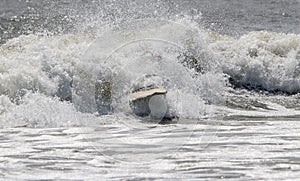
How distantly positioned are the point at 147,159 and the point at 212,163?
0.76m

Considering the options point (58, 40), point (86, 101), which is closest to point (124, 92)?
point (86, 101)

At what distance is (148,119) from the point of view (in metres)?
10.7

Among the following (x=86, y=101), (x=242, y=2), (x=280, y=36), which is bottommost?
(x=86, y=101)

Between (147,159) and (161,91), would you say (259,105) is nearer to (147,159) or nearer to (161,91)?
(161,91)

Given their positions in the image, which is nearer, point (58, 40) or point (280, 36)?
point (58, 40)

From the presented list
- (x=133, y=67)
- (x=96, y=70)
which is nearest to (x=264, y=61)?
(x=133, y=67)

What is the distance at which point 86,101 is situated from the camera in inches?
447

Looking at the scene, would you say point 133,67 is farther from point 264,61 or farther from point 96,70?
point 264,61

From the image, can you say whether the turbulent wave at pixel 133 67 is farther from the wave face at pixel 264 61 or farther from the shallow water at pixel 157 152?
the shallow water at pixel 157 152

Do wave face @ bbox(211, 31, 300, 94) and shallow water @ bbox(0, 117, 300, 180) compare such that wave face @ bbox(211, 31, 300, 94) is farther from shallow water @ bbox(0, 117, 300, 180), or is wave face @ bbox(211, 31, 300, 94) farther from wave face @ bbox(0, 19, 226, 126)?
shallow water @ bbox(0, 117, 300, 180)

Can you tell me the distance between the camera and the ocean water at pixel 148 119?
8.20 metres

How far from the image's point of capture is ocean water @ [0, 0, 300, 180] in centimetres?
820

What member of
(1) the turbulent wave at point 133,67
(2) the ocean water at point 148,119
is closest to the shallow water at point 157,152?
(2) the ocean water at point 148,119

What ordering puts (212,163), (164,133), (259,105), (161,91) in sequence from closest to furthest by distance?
(212,163) → (164,133) → (161,91) → (259,105)
